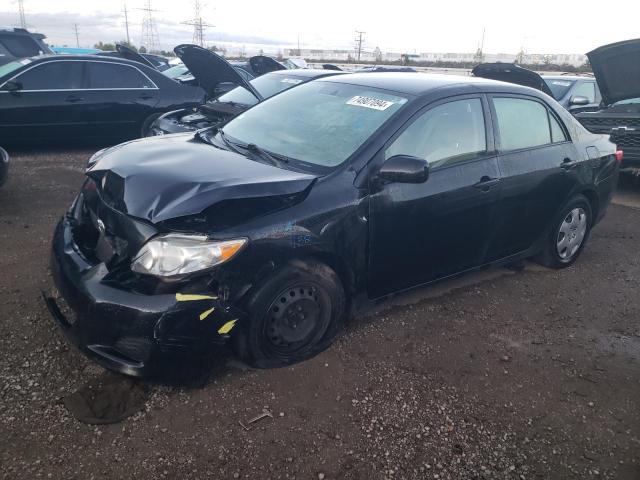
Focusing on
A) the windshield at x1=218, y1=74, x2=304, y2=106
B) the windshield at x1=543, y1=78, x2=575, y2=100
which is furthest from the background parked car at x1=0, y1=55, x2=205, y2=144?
the windshield at x1=543, y1=78, x2=575, y2=100

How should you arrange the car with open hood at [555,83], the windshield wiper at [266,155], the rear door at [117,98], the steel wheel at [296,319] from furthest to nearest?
the rear door at [117,98] → the car with open hood at [555,83] → the windshield wiper at [266,155] → the steel wheel at [296,319]

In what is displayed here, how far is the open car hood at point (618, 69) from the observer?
629 centimetres

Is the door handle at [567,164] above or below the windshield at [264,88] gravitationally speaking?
below

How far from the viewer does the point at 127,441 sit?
2289 mm

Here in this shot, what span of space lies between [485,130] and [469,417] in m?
1.96

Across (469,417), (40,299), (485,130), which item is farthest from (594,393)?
(40,299)

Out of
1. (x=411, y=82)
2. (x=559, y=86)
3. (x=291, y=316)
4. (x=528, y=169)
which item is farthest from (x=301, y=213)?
(x=559, y=86)

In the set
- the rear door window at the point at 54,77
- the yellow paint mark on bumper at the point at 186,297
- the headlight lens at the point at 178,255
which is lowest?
the yellow paint mark on bumper at the point at 186,297

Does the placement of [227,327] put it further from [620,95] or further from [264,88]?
[620,95]

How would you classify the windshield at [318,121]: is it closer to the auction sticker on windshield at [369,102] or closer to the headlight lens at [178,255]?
the auction sticker on windshield at [369,102]

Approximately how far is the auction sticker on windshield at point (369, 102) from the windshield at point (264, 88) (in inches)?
125

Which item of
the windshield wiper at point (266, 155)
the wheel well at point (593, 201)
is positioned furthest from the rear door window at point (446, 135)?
the wheel well at point (593, 201)

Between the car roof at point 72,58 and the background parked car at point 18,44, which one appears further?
the background parked car at point 18,44

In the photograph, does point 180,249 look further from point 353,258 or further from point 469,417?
point 469,417
